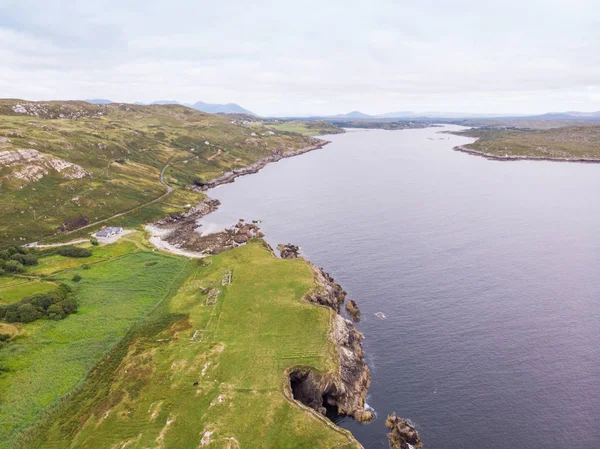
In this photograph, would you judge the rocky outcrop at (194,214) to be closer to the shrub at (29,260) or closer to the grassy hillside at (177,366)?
the shrub at (29,260)

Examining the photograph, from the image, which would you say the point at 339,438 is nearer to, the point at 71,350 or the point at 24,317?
the point at 71,350

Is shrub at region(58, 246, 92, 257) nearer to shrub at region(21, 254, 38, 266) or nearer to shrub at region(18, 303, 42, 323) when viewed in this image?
shrub at region(21, 254, 38, 266)

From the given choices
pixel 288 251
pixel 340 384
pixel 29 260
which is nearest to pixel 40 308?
pixel 29 260

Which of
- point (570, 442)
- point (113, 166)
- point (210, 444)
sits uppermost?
point (113, 166)

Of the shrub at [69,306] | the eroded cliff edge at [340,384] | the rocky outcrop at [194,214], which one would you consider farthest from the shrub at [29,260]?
the eroded cliff edge at [340,384]

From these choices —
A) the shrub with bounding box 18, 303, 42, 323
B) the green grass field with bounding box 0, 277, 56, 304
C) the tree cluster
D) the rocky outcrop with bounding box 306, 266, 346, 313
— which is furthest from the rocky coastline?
the green grass field with bounding box 0, 277, 56, 304

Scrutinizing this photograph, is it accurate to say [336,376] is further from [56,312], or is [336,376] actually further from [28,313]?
[28,313]

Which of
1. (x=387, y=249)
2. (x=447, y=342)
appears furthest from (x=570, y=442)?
(x=387, y=249)
